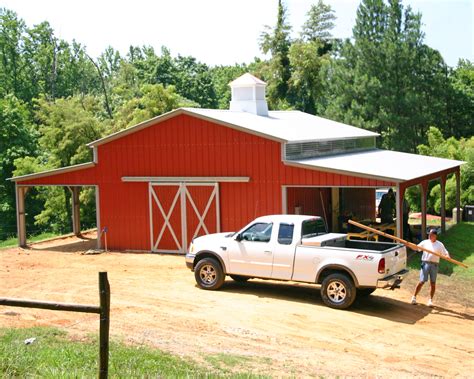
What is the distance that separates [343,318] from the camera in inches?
555

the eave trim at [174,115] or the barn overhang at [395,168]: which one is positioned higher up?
the eave trim at [174,115]

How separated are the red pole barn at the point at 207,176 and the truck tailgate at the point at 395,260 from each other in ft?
13.6

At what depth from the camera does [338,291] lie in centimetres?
1474

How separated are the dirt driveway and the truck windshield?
1.49 meters

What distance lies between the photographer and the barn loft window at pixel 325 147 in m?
21.5

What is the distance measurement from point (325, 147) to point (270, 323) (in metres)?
12.1

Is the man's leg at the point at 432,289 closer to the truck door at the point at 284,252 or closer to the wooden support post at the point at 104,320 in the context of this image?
the truck door at the point at 284,252

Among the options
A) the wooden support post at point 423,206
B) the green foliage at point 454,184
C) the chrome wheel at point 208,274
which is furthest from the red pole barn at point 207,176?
the green foliage at point 454,184

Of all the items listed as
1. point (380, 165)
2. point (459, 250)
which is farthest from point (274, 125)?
point (459, 250)

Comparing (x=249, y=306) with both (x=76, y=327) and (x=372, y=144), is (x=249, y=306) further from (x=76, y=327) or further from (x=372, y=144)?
(x=372, y=144)

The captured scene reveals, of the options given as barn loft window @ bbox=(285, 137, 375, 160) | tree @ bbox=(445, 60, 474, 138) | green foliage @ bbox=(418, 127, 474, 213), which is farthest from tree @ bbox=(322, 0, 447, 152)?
barn loft window @ bbox=(285, 137, 375, 160)

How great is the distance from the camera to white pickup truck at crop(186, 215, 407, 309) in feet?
47.1

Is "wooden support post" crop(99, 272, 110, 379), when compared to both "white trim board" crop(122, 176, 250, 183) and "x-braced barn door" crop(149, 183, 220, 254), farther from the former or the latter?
"x-braced barn door" crop(149, 183, 220, 254)

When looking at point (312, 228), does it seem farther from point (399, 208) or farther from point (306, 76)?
point (306, 76)
